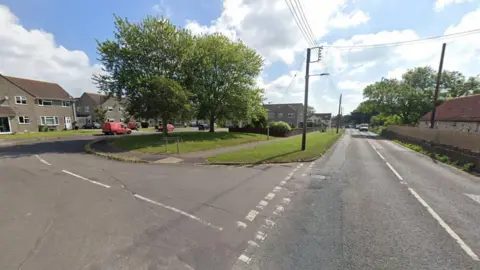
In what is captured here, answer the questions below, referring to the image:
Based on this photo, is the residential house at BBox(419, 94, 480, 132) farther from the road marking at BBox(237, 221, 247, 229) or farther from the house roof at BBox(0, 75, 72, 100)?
the house roof at BBox(0, 75, 72, 100)

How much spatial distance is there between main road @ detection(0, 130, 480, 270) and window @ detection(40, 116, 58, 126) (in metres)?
36.4

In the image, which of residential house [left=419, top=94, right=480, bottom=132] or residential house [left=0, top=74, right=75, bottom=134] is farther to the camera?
residential house [left=0, top=74, right=75, bottom=134]

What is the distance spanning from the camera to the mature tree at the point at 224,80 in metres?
23.3

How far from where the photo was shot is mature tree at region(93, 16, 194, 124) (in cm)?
1712

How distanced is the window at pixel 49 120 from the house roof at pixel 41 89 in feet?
11.5

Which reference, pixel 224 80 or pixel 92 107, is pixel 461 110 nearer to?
pixel 224 80

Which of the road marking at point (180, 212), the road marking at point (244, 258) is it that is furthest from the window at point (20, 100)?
the road marking at point (244, 258)

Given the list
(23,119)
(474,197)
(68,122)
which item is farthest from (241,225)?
(68,122)

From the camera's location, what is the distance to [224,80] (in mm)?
24469

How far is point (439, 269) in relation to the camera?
2889 millimetres

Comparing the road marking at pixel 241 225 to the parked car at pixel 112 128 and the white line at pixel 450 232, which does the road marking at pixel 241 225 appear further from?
the parked car at pixel 112 128

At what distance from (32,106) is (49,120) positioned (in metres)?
3.47

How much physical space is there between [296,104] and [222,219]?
73.3 m

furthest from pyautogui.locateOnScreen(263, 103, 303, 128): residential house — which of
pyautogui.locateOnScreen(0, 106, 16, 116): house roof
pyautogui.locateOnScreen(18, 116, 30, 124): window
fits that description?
pyautogui.locateOnScreen(0, 106, 16, 116): house roof
